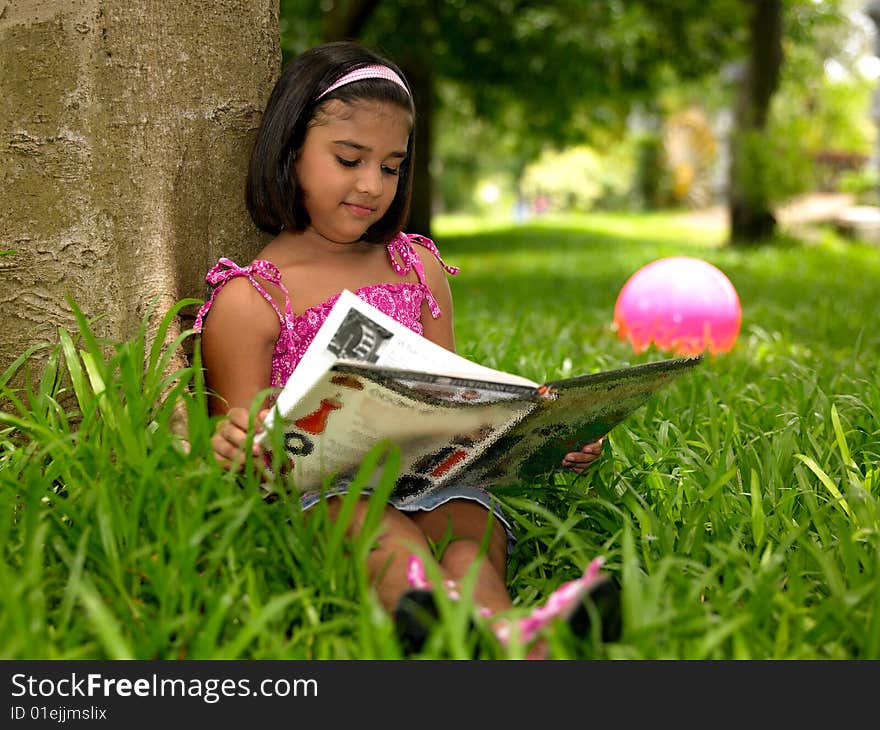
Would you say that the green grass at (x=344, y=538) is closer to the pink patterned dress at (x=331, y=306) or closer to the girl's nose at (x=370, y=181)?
the pink patterned dress at (x=331, y=306)

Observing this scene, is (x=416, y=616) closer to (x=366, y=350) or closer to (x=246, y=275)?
(x=366, y=350)

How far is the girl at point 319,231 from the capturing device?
7.41 ft

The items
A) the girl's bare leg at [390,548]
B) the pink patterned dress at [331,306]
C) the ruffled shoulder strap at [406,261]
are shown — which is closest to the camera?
the girl's bare leg at [390,548]

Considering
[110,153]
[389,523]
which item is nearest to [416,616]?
[389,523]

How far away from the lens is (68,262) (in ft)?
7.84

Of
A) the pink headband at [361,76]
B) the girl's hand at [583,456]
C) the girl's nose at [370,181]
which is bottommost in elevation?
the girl's hand at [583,456]

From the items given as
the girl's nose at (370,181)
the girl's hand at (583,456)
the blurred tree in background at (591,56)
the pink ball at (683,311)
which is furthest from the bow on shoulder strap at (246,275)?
the blurred tree in background at (591,56)

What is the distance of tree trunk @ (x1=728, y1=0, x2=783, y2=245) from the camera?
12.7 meters

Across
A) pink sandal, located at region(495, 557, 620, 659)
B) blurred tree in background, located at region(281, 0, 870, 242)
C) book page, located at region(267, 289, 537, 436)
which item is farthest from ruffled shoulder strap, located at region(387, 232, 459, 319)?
blurred tree in background, located at region(281, 0, 870, 242)

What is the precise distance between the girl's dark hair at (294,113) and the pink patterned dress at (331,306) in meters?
0.16

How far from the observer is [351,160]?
232 cm

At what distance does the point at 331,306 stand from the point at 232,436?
458 mm
